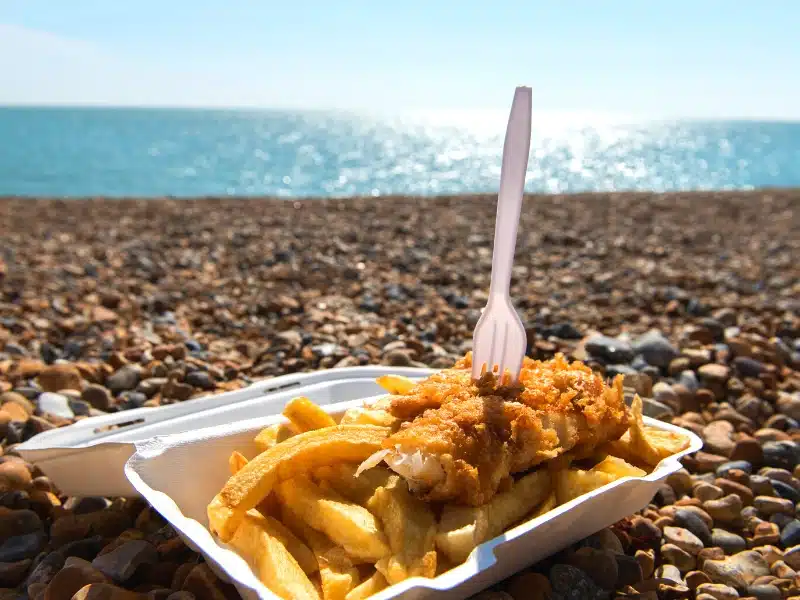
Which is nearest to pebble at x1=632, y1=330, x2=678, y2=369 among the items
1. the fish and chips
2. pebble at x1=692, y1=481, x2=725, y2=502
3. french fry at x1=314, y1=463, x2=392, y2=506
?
pebble at x1=692, y1=481, x2=725, y2=502

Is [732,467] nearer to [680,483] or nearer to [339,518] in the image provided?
[680,483]

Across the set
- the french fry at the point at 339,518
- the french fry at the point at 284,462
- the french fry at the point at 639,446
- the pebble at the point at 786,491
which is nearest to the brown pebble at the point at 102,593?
the french fry at the point at 284,462

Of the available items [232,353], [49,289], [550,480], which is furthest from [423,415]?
[49,289]

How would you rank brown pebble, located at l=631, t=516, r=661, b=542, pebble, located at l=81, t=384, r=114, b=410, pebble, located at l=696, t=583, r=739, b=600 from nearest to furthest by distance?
pebble, located at l=696, t=583, r=739, b=600 → brown pebble, located at l=631, t=516, r=661, b=542 → pebble, located at l=81, t=384, r=114, b=410

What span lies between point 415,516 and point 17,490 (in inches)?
88.7

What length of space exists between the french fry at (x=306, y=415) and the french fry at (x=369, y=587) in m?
0.75

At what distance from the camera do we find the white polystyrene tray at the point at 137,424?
3004 millimetres

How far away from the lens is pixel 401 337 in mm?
6078

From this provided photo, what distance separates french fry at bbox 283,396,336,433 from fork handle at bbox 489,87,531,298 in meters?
0.86

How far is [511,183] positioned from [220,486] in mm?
1643

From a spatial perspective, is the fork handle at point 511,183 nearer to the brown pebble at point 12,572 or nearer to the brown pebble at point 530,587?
the brown pebble at point 530,587

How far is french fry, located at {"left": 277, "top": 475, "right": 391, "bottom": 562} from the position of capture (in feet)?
7.25

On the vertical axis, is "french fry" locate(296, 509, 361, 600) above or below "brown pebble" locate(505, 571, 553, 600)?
above

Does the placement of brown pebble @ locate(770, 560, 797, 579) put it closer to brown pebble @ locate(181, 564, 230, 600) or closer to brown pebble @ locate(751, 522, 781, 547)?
brown pebble @ locate(751, 522, 781, 547)
